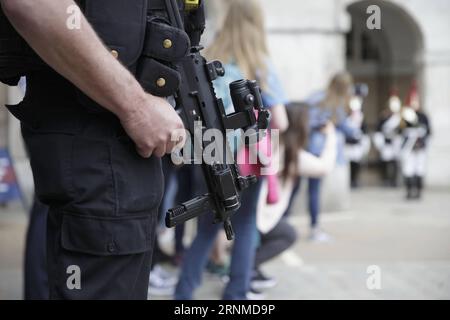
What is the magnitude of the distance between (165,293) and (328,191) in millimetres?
5134

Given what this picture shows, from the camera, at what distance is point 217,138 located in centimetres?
219

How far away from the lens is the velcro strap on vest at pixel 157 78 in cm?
191

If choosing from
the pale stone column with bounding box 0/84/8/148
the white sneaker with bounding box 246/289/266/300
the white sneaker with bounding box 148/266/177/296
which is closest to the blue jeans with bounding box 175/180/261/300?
the white sneaker with bounding box 246/289/266/300

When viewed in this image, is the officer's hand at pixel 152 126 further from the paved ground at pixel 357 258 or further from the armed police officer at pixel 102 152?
the paved ground at pixel 357 258

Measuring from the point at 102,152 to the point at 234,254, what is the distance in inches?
92.6

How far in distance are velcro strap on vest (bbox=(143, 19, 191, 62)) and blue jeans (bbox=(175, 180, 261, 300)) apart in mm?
2151

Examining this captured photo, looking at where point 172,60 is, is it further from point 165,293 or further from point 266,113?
point 165,293

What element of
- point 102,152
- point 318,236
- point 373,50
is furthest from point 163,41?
point 373,50

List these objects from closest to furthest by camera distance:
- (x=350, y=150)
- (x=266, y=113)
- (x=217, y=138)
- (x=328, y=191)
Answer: (x=217, y=138) < (x=266, y=113) < (x=328, y=191) < (x=350, y=150)

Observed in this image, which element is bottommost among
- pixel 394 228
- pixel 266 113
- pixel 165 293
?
pixel 394 228

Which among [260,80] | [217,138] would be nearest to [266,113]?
[217,138]

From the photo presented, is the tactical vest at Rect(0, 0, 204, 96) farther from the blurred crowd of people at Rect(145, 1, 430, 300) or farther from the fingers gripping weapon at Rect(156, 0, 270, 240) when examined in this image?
the blurred crowd of people at Rect(145, 1, 430, 300)

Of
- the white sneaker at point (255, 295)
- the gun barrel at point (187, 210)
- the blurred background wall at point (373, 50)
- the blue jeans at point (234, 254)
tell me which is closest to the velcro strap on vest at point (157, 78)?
the gun barrel at point (187, 210)

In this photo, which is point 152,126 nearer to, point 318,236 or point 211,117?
point 211,117
